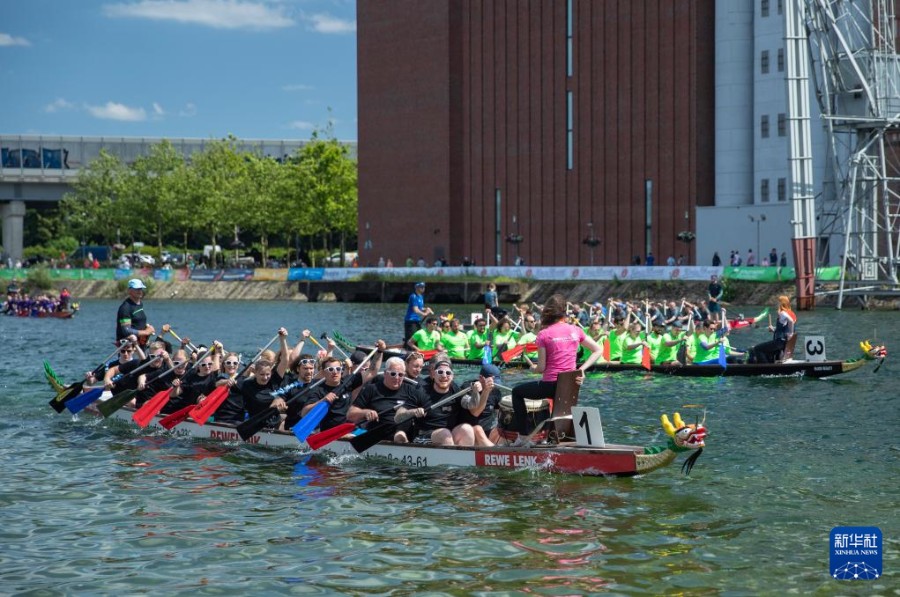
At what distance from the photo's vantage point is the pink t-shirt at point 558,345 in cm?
1541

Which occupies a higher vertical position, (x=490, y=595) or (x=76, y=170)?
(x=76, y=170)

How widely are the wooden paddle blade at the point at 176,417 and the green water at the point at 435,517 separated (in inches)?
10.5

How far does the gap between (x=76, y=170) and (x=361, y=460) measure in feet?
333

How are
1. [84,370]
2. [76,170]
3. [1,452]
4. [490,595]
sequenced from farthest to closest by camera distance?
[76,170], [84,370], [1,452], [490,595]

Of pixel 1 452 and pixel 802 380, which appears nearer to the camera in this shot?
pixel 1 452

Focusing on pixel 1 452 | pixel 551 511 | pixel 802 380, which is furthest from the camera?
pixel 802 380

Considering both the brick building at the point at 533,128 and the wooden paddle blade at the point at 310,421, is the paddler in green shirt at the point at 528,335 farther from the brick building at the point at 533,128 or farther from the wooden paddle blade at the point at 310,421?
the brick building at the point at 533,128

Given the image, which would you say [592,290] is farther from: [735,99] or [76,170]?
[76,170]

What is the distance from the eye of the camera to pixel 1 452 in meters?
19.6

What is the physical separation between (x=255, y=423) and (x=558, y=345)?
18.8 ft

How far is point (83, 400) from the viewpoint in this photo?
23.0 meters

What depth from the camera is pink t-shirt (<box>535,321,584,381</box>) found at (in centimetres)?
1541

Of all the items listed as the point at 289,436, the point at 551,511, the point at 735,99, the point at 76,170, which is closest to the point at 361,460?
the point at 289,436

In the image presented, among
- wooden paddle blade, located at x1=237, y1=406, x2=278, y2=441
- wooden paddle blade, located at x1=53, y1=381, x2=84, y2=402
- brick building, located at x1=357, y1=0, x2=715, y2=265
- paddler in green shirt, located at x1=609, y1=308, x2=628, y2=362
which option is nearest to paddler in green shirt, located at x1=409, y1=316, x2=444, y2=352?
paddler in green shirt, located at x1=609, y1=308, x2=628, y2=362
